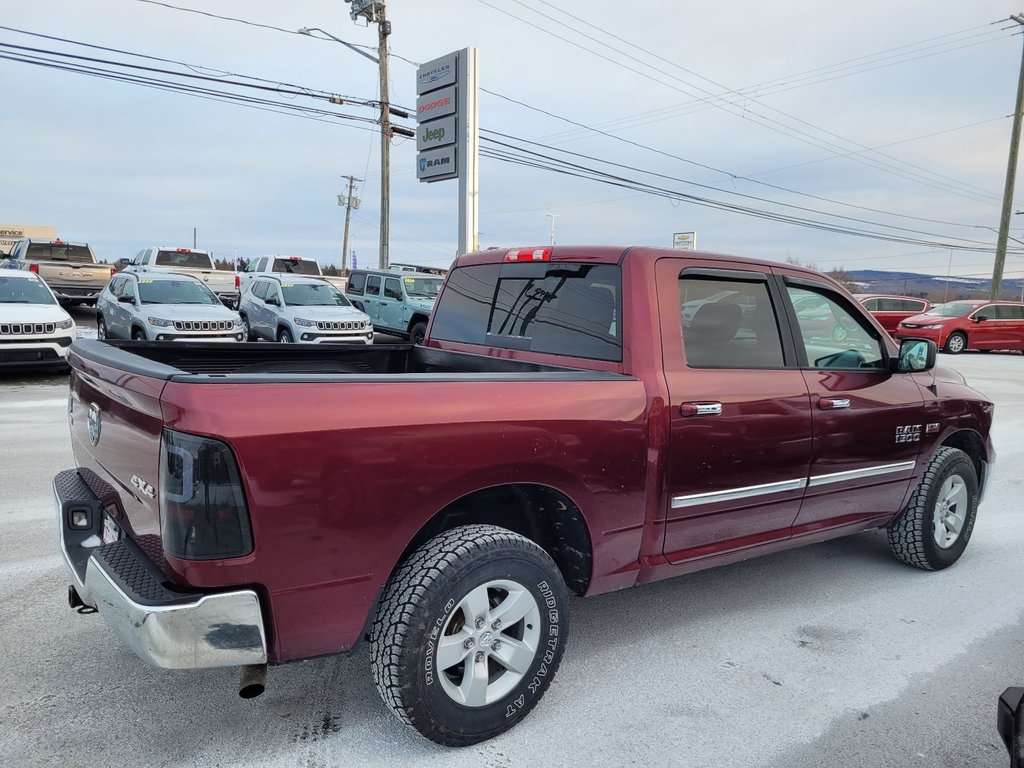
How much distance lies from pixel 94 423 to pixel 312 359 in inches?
61.2

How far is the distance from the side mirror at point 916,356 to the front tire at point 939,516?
2.31 feet

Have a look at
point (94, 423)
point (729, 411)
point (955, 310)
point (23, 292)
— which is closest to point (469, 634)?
point (729, 411)

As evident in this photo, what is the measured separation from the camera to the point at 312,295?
16422 millimetres

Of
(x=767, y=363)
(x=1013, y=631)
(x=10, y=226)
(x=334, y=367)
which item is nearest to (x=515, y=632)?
(x=767, y=363)

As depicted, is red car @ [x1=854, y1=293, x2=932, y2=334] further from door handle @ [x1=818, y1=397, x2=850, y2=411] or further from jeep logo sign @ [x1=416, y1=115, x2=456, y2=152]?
door handle @ [x1=818, y1=397, x2=850, y2=411]

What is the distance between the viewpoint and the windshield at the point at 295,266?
856 inches

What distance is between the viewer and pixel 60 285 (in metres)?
19.5

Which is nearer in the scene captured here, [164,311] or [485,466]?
[485,466]

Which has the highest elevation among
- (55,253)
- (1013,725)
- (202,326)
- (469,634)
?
(55,253)

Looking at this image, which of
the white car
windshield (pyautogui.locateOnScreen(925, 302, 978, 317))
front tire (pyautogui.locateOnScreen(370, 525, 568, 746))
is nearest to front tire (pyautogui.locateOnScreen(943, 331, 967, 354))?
windshield (pyautogui.locateOnScreen(925, 302, 978, 317))

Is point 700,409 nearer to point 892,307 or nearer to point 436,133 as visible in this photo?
point 436,133

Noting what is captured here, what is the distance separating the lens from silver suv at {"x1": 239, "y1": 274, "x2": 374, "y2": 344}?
15133mm

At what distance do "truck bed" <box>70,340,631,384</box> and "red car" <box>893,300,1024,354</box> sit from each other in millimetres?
22483

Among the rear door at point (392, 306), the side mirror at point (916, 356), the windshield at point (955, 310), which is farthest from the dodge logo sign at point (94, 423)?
the windshield at point (955, 310)
